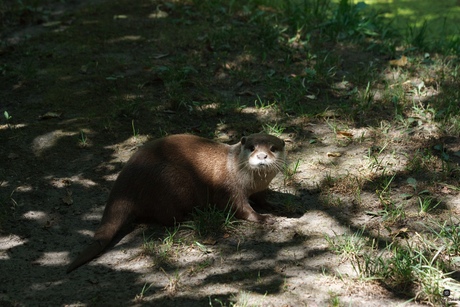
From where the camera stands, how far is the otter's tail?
9.91 ft

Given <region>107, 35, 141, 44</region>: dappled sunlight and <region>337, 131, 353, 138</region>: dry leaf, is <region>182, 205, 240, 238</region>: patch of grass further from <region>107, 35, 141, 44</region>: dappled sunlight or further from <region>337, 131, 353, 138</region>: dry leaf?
<region>107, 35, 141, 44</region>: dappled sunlight

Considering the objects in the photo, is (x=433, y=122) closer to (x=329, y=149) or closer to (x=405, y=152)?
(x=405, y=152)

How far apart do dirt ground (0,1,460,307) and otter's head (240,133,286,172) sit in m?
0.50

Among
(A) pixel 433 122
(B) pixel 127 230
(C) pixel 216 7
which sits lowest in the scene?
(B) pixel 127 230

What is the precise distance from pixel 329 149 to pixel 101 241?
8.45 feet

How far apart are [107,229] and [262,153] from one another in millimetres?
1383

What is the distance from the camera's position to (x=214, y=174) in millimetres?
3578

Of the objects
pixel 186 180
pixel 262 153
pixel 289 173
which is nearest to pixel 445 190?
pixel 289 173

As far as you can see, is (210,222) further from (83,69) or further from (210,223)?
(83,69)

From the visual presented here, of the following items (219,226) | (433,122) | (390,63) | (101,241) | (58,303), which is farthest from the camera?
(390,63)

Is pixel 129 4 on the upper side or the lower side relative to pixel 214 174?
upper

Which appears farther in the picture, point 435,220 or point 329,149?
point 329,149

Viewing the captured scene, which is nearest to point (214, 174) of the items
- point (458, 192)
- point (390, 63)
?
point (458, 192)

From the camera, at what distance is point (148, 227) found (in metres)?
3.52
